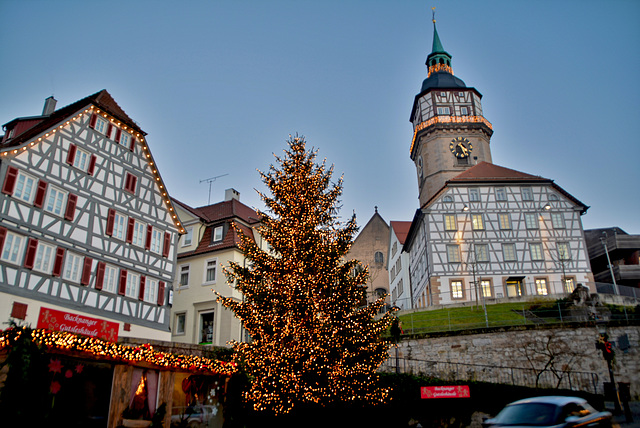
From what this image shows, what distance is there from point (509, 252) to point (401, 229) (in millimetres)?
20228

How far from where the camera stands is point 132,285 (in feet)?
78.2

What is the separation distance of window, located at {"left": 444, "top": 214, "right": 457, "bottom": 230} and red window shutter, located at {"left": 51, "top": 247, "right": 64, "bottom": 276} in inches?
1041

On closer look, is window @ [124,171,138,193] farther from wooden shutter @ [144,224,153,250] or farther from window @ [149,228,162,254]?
window @ [149,228,162,254]

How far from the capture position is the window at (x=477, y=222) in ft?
129

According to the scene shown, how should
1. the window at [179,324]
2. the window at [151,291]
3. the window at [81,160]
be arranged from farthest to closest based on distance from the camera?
1. the window at [179,324]
2. the window at [151,291]
3. the window at [81,160]

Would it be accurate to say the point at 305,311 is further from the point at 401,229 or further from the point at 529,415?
the point at 401,229

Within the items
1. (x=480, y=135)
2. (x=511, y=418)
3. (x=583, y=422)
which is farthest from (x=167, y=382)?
(x=480, y=135)

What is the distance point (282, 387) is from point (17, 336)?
7859 mm

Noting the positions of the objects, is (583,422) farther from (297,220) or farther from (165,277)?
(165,277)

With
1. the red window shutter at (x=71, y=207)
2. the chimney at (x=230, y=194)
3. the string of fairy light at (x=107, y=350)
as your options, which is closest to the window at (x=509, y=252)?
the chimney at (x=230, y=194)

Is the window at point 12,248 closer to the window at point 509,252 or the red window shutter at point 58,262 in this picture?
the red window shutter at point 58,262

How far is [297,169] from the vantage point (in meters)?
20.4

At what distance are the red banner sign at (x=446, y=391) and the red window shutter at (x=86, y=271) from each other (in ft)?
44.0

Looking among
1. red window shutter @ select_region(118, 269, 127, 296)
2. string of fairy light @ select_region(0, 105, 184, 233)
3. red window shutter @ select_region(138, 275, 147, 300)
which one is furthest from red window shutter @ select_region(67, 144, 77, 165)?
red window shutter @ select_region(138, 275, 147, 300)
